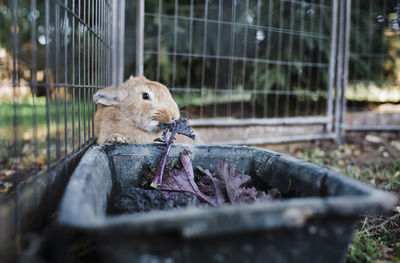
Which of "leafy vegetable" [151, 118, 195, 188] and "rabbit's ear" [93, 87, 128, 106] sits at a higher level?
"rabbit's ear" [93, 87, 128, 106]

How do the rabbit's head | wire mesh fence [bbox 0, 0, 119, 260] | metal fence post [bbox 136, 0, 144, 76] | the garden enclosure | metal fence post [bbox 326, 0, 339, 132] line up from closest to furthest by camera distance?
wire mesh fence [bbox 0, 0, 119, 260] → the rabbit's head → metal fence post [bbox 136, 0, 144, 76] → the garden enclosure → metal fence post [bbox 326, 0, 339, 132]

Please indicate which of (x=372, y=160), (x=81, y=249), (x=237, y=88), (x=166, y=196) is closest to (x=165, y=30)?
(x=237, y=88)

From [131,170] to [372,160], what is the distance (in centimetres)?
343

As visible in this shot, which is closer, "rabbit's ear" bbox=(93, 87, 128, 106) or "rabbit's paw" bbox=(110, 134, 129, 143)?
"rabbit's paw" bbox=(110, 134, 129, 143)

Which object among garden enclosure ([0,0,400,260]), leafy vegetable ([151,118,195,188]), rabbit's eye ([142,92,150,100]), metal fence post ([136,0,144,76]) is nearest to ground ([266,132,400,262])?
garden enclosure ([0,0,400,260])

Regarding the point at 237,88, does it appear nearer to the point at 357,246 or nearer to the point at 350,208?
the point at 357,246

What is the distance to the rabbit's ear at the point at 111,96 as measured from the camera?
2392 millimetres

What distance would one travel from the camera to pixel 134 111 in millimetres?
2377

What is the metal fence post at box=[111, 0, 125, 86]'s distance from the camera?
3497 millimetres

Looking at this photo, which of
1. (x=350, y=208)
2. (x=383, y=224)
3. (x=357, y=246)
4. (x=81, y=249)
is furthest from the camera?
(x=383, y=224)

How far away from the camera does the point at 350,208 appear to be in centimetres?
94

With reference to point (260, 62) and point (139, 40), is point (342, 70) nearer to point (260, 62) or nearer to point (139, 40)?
point (260, 62)

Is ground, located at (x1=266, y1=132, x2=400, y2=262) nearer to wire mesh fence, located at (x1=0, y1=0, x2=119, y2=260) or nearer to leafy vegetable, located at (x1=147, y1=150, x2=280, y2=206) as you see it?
leafy vegetable, located at (x1=147, y1=150, x2=280, y2=206)

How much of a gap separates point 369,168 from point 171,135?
2.75 meters
